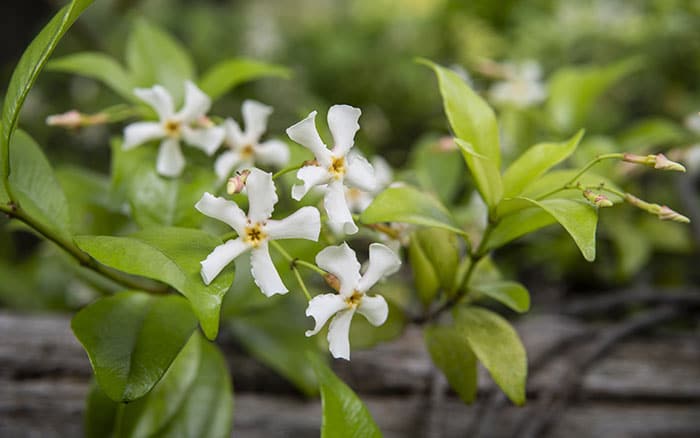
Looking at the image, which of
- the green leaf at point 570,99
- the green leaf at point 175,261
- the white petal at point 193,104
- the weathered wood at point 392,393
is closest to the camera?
the green leaf at point 175,261

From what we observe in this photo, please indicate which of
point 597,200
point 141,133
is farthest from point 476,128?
point 141,133

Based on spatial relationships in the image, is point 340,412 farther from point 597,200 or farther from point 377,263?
point 597,200

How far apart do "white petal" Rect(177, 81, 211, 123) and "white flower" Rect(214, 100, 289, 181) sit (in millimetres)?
37

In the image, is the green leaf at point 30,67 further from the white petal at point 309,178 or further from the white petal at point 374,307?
the white petal at point 374,307

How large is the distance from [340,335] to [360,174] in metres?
0.15

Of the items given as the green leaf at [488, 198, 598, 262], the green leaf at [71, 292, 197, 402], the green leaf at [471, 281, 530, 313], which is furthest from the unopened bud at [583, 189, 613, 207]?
the green leaf at [71, 292, 197, 402]

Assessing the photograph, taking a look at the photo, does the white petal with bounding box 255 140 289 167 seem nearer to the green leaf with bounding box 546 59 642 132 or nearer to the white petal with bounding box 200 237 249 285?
the white petal with bounding box 200 237 249 285

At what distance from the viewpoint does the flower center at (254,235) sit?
21.0 inches

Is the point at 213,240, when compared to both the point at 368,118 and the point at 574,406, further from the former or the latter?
the point at 368,118

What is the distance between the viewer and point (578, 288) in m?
1.38

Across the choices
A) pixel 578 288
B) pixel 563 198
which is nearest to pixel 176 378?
pixel 563 198

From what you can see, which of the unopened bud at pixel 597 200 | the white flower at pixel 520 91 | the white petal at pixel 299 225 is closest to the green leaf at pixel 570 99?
the white flower at pixel 520 91

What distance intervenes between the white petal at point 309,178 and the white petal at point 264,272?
58 mm

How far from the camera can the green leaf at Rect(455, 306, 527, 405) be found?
0.60m
